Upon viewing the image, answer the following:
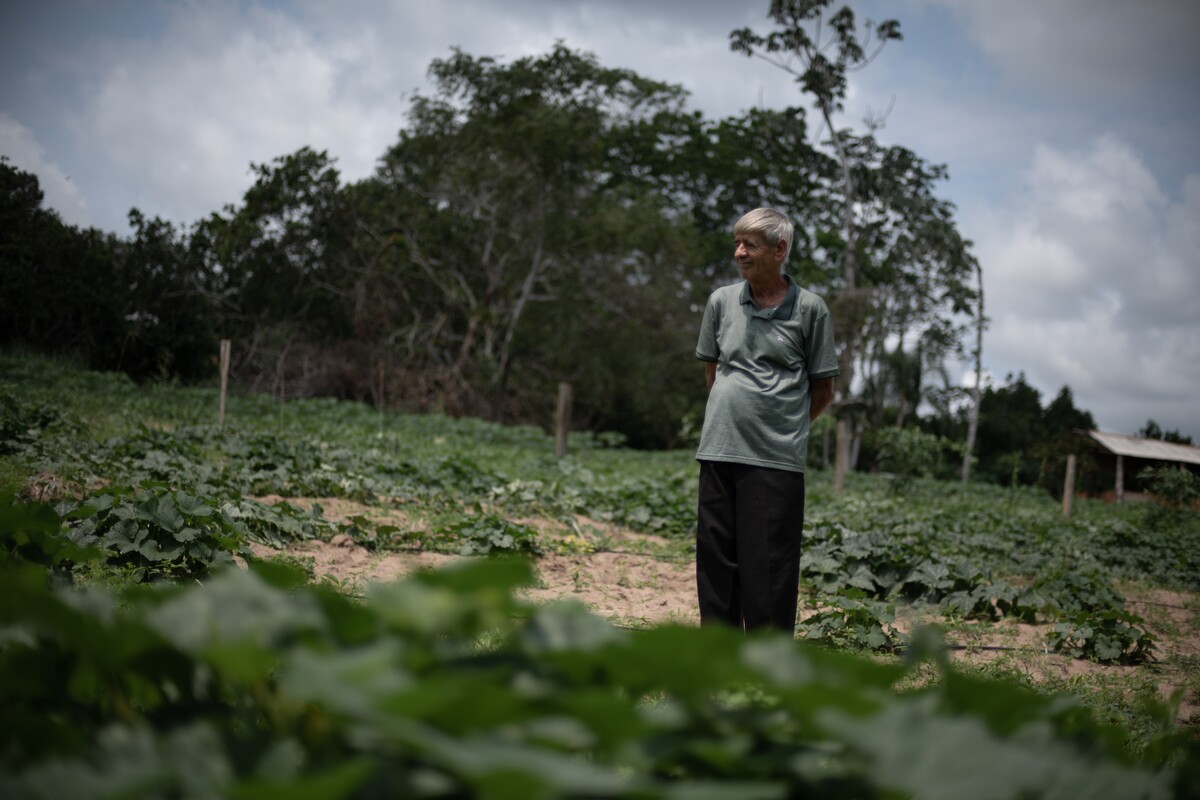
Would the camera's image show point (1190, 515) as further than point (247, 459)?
Yes

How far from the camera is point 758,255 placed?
2812 mm

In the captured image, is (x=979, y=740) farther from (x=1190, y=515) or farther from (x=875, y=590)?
(x=1190, y=515)

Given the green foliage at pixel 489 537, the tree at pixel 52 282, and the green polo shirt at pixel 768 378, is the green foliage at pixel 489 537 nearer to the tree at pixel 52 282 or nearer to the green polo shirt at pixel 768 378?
the green polo shirt at pixel 768 378

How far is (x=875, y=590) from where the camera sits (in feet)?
16.3

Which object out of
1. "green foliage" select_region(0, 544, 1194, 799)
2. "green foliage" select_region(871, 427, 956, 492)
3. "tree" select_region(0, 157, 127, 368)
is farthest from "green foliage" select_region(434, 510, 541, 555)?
"tree" select_region(0, 157, 127, 368)

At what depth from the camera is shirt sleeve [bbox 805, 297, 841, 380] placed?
2914mm

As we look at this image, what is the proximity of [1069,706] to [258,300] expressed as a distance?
68.4ft

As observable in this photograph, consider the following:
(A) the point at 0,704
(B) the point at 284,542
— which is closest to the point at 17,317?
(B) the point at 284,542

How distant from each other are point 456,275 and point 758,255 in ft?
59.3

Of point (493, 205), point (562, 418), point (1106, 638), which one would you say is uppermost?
point (493, 205)

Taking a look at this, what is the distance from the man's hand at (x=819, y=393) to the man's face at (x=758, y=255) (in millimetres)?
431

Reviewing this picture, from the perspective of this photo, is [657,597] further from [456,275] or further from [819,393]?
[456,275]

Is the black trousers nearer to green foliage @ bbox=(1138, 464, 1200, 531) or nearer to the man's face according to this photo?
the man's face

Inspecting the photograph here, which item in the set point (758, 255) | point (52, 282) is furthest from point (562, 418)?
point (52, 282)
